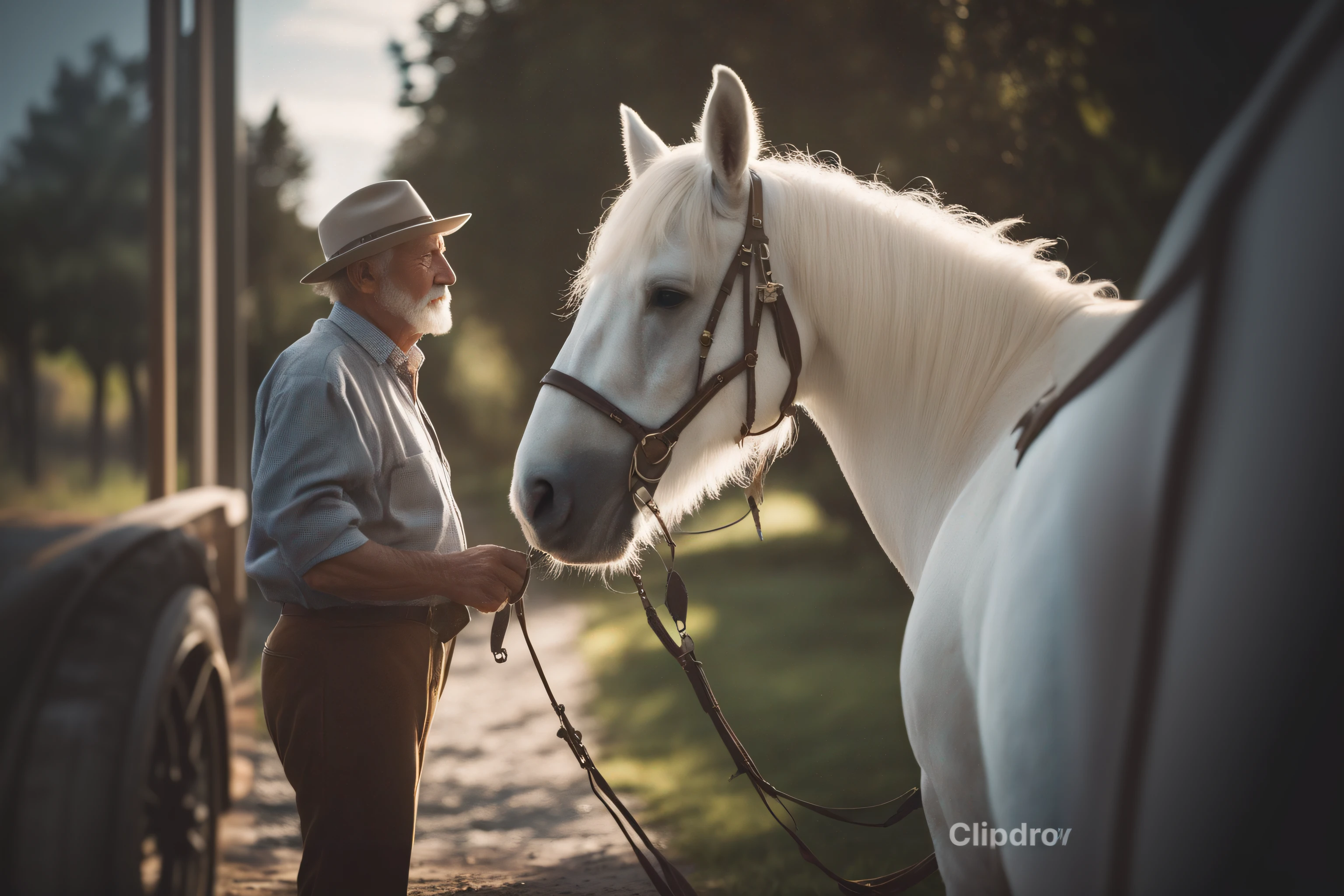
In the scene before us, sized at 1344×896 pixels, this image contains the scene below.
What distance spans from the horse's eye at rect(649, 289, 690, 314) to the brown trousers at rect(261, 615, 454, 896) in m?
0.97

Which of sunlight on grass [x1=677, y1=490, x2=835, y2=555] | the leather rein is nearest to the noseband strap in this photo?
the leather rein

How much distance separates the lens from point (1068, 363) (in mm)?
1545

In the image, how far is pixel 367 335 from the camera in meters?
2.04

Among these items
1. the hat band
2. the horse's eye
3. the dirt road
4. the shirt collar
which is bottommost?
the dirt road

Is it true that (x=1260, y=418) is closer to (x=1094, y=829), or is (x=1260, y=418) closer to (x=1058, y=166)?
(x=1094, y=829)

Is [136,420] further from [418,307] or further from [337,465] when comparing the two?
[337,465]

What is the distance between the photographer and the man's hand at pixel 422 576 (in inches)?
69.9

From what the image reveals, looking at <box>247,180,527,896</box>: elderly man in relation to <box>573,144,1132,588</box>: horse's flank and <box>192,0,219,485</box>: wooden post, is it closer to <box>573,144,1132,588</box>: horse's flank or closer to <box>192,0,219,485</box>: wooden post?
<box>573,144,1132,588</box>: horse's flank

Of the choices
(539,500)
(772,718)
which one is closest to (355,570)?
(539,500)

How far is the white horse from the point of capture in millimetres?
1584

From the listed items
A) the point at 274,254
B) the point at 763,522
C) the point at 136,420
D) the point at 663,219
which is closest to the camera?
the point at 663,219

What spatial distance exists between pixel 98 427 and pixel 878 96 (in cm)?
418

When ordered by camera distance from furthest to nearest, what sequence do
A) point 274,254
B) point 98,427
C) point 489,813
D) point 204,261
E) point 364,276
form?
point 274,254 → point 204,261 → point 489,813 → point 98,427 → point 364,276

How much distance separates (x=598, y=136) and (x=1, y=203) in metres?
4.90
